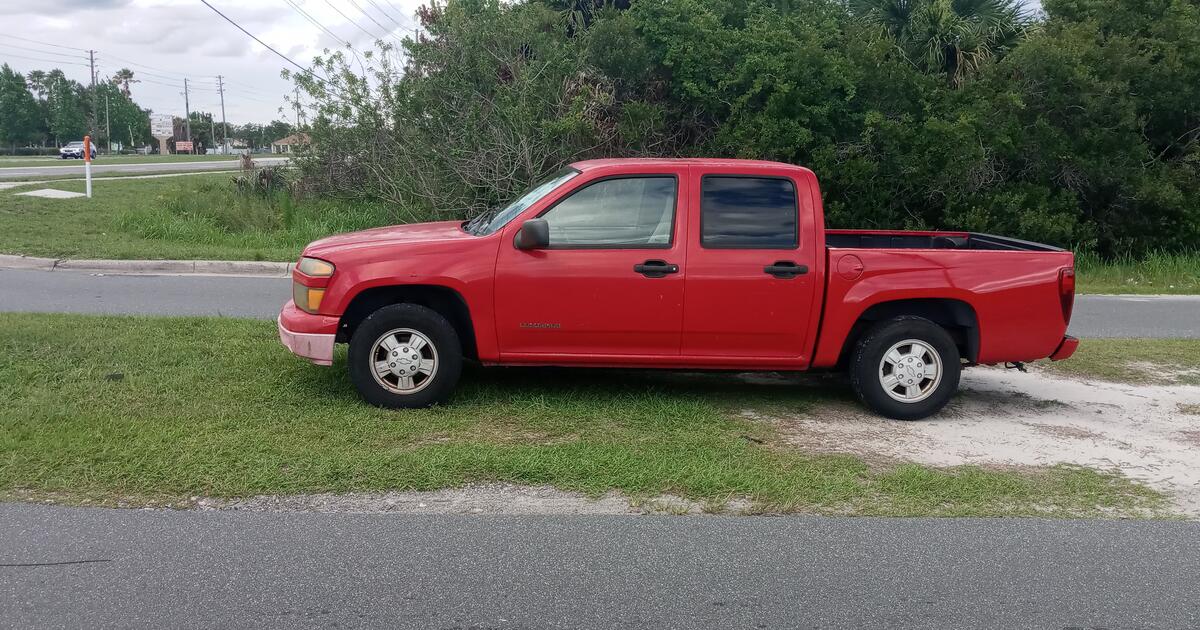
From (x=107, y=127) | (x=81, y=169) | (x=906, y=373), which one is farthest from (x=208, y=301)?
(x=107, y=127)

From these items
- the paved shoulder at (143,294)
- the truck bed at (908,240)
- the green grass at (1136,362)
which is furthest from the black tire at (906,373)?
the paved shoulder at (143,294)

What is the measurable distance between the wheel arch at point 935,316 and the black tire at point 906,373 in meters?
0.10

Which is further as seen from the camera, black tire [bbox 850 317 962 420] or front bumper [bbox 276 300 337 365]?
black tire [bbox 850 317 962 420]

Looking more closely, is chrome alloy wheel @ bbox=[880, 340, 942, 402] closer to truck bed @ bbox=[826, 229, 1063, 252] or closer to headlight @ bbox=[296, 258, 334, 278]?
truck bed @ bbox=[826, 229, 1063, 252]

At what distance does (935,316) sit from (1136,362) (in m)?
3.10

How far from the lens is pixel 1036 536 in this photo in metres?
4.70

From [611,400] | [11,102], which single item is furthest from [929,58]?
[11,102]

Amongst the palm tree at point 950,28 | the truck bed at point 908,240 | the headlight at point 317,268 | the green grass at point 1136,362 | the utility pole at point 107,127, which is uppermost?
the utility pole at point 107,127

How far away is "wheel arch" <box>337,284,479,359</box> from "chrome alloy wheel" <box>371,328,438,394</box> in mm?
256

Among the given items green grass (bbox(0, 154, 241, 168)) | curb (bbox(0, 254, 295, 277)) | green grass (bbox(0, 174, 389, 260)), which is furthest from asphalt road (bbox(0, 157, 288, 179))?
curb (bbox(0, 254, 295, 277))

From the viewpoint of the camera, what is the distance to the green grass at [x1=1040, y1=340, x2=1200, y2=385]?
8.10 m

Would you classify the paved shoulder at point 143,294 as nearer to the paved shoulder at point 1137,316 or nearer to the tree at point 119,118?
the paved shoulder at point 1137,316

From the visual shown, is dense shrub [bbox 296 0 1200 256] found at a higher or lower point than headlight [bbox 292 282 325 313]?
higher

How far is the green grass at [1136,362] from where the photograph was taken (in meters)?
8.10
